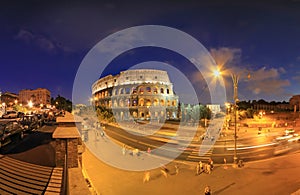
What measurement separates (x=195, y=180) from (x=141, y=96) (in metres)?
77.5

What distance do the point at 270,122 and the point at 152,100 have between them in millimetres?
46349

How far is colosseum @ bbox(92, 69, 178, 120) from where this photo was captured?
3524 inches

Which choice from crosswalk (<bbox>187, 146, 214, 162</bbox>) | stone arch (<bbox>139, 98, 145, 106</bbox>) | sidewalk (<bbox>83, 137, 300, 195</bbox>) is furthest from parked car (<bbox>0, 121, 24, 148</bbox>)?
stone arch (<bbox>139, 98, 145, 106</bbox>)

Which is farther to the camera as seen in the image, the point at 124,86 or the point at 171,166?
the point at 124,86

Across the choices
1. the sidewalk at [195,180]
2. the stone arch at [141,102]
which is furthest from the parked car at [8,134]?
the stone arch at [141,102]

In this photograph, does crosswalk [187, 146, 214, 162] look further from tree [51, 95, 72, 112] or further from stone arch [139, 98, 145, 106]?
stone arch [139, 98, 145, 106]

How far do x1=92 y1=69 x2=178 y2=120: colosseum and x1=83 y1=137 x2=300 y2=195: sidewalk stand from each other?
66.1 meters

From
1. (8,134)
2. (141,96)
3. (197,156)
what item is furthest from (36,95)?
(8,134)

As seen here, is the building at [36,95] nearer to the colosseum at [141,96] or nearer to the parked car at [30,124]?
the colosseum at [141,96]

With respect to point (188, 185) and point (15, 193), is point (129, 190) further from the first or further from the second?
point (15, 193)

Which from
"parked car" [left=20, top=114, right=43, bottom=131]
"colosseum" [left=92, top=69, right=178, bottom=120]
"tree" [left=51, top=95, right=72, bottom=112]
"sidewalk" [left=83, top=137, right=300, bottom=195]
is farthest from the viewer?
"colosseum" [left=92, top=69, right=178, bottom=120]

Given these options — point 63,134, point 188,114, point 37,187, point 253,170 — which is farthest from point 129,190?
point 188,114

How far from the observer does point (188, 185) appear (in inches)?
534

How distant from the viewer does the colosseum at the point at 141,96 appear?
3524 inches
